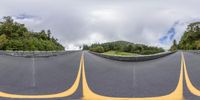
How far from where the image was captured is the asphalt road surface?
29.0 feet

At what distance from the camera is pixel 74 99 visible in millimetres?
8430

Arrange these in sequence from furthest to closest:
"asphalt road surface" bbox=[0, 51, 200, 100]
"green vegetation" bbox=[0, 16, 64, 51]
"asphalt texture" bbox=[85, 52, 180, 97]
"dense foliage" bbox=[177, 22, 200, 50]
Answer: "dense foliage" bbox=[177, 22, 200, 50] → "green vegetation" bbox=[0, 16, 64, 51] → "asphalt texture" bbox=[85, 52, 180, 97] → "asphalt road surface" bbox=[0, 51, 200, 100]

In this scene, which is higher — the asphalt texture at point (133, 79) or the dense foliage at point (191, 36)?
the dense foliage at point (191, 36)

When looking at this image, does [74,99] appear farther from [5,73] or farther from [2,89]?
[5,73]

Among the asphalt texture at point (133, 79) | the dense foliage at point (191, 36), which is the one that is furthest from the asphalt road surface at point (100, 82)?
the dense foliage at point (191, 36)

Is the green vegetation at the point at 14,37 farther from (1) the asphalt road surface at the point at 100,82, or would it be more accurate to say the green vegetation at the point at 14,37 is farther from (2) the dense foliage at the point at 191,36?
(1) the asphalt road surface at the point at 100,82

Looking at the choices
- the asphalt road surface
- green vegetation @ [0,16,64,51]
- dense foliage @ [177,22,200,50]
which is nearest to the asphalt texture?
the asphalt road surface

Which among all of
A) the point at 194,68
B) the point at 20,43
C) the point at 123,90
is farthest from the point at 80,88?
the point at 20,43

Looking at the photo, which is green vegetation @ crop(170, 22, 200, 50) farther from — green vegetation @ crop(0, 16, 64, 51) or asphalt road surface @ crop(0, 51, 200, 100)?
asphalt road surface @ crop(0, 51, 200, 100)

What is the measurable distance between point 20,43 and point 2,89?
53.6 meters

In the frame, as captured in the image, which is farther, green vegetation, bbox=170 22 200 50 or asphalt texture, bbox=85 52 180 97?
green vegetation, bbox=170 22 200 50

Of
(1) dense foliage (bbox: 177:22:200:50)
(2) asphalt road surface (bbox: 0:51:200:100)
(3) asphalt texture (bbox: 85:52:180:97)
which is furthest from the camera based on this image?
(1) dense foliage (bbox: 177:22:200:50)

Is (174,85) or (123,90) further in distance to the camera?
(174,85)

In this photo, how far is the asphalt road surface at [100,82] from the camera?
29.0 ft
